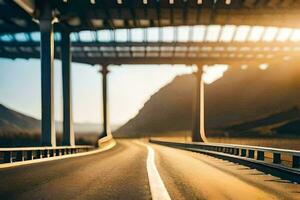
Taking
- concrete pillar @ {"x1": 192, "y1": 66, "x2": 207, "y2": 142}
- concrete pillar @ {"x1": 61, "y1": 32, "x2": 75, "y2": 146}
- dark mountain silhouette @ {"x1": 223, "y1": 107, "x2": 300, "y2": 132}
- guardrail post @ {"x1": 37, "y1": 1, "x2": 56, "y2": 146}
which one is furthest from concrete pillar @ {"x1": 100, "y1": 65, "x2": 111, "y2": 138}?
dark mountain silhouette @ {"x1": 223, "y1": 107, "x2": 300, "y2": 132}

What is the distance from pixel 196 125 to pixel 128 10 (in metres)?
35.5

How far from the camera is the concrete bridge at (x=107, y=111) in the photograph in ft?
33.6

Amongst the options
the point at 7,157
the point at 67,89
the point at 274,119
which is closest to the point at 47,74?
the point at 67,89

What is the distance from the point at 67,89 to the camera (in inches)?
1476

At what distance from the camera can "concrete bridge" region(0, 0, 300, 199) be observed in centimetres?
1023

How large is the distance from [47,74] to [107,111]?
41.6 metres

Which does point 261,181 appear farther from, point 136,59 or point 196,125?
point 196,125

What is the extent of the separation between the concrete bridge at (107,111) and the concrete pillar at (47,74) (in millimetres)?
61

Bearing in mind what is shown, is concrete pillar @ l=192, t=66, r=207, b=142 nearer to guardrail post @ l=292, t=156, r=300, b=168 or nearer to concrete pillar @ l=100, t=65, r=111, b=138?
concrete pillar @ l=100, t=65, r=111, b=138

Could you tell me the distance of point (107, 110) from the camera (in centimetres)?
7138

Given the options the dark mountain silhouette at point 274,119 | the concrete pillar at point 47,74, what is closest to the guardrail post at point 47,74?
the concrete pillar at point 47,74

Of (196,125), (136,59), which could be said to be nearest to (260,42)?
(136,59)

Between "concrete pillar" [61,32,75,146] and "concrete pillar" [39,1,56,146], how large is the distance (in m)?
6.48

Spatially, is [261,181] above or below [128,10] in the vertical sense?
below
